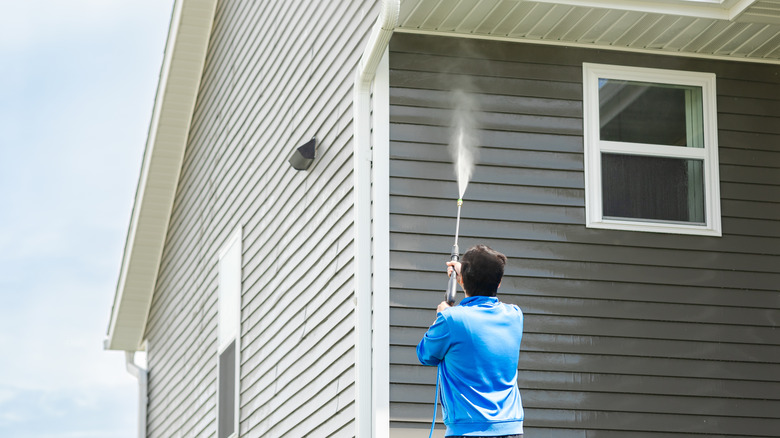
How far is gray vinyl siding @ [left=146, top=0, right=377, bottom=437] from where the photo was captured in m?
8.16

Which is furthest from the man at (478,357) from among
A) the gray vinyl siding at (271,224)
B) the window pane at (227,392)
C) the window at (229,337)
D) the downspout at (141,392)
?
the downspout at (141,392)

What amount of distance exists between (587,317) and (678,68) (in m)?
1.91

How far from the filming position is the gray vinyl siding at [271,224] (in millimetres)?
8156

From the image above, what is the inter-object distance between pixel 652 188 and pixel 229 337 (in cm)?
467

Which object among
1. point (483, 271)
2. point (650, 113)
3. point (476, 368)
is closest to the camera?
point (476, 368)

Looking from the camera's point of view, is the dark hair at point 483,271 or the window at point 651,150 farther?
the window at point 651,150

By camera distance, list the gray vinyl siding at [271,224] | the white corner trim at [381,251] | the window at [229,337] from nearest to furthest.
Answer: the white corner trim at [381,251]
the gray vinyl siding at [271,224]
the window at [229,337]

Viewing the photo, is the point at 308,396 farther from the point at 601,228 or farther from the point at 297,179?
the point at 601,228

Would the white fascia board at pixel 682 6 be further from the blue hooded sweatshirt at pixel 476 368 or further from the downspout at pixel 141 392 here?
the downspout at pixel 141 392

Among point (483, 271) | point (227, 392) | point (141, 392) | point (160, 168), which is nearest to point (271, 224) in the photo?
point (227, 392)

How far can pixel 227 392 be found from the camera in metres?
11.0

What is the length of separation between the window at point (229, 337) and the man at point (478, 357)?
5.46 meters

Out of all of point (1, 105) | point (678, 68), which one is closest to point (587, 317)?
point (678, 68)

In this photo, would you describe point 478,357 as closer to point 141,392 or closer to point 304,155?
point 304,155
